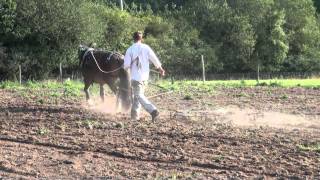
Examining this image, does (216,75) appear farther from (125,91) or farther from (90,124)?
(90,124)

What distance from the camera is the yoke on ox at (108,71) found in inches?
560

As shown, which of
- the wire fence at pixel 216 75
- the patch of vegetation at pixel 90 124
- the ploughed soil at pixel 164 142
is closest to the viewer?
the ploughed soil at pixel 164 142

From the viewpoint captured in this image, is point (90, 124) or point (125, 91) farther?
point (125, 91)

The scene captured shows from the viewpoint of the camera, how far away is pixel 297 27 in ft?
181

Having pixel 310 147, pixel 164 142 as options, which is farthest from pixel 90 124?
pixel 310 147

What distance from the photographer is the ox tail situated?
14141 millimetres

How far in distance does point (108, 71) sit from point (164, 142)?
6071 mm

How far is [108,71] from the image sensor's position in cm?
1520

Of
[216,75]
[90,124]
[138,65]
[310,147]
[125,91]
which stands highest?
[138,65]

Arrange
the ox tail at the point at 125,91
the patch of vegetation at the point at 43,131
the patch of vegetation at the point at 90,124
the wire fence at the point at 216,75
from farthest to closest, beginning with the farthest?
1. the wire fence at the point at 216,75
2. the ox tail at the point at 125,91
3. the patch of vegetation at the point at 90,124
4. the patch of vegetation at the point at 43,131

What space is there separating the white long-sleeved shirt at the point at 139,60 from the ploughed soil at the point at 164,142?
94cm

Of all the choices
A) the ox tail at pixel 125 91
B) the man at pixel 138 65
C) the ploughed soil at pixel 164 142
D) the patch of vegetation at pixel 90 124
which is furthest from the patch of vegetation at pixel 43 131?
the ox tail at pixel 125 91

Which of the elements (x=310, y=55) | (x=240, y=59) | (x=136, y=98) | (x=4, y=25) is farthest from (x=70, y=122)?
(x=310, y=55)

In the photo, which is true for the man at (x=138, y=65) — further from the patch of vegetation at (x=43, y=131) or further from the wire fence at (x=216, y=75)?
the wire fence at (x=216, y=75)
